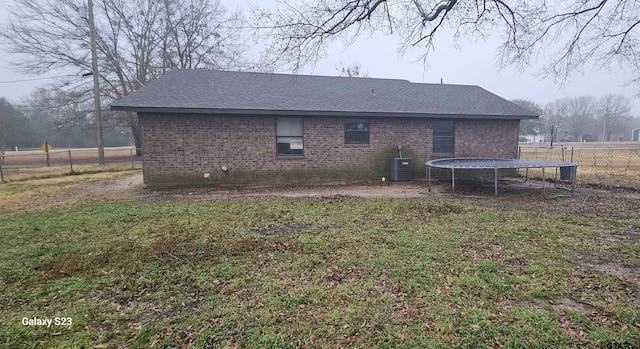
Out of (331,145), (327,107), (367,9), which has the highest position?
(367,9)

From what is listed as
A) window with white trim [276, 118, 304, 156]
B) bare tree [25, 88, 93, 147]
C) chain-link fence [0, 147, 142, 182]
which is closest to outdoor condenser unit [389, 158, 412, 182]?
window with white trim [276, 118, 304, 156]

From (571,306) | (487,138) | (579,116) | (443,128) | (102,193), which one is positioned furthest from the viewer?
(579,116)

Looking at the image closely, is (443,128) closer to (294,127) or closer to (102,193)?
(294,127)

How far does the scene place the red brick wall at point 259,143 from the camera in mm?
9695

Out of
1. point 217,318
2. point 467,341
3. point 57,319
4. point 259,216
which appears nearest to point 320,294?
point 217,318

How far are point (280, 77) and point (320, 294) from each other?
11.9 meters

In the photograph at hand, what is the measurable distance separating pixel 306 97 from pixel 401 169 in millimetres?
4366

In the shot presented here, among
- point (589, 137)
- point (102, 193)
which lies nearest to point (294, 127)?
point (102, 193)

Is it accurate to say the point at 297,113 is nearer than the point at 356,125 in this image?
Yes

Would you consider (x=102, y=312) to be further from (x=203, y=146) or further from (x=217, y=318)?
(x=203, y=146)

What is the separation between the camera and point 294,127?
1074 centimetres

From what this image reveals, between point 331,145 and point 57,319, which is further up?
point 331,145

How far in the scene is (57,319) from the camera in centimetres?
274

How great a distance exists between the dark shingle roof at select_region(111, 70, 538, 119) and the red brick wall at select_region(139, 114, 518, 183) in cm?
45
